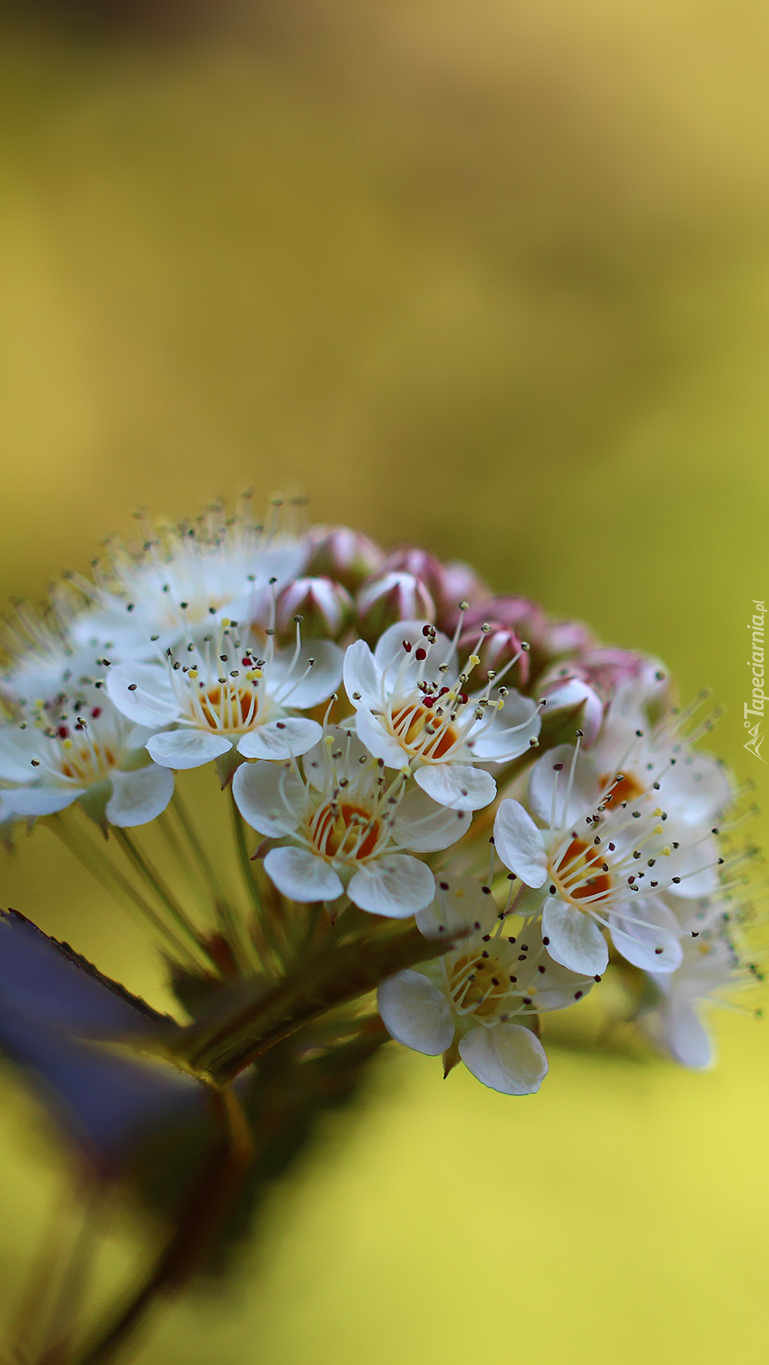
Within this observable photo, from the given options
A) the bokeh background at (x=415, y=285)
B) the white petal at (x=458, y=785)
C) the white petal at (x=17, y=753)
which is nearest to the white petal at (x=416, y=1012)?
the white petal at (x=458, y=785)

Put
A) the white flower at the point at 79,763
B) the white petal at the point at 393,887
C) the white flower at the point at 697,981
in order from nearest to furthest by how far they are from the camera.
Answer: the white petal at the point at 393,887
the white flower at the point at 79,763
the white flower at the point at 697,981

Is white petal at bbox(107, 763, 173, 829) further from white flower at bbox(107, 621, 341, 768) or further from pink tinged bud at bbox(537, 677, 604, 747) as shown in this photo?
pink tinged bud at bbox(537, 677, 604, 747)

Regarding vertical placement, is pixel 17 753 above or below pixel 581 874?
below

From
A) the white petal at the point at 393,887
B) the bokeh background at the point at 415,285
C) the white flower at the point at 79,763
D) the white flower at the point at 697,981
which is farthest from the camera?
the bokeh background at the point at 415,285

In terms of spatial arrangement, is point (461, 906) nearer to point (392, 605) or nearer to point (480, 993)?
point (480, 993)

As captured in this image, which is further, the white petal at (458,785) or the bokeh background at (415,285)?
the bokeh background at (415,285)

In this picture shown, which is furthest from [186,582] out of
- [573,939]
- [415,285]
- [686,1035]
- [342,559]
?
[415,285]

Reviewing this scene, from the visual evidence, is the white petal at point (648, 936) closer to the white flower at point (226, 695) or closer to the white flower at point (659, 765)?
the white flower at point (659, 765)

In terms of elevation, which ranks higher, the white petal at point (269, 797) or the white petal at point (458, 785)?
the white petal at point (458, 785)
